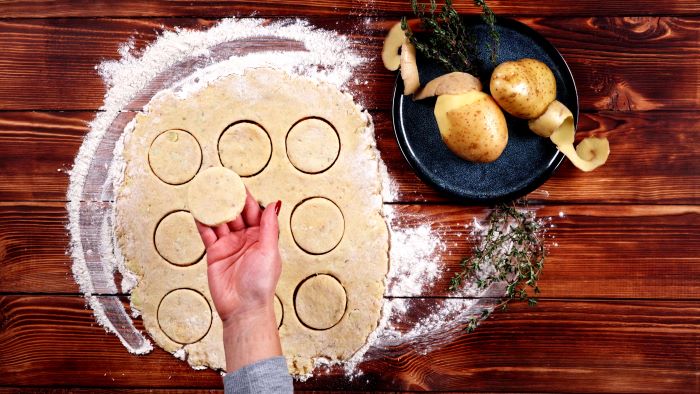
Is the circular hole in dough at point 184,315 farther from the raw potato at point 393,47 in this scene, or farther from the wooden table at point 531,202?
the raw potato at point 393,47

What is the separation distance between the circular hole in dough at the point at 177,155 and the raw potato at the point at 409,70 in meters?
0.70

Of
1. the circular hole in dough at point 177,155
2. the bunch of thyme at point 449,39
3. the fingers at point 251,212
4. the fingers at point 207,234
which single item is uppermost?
the bunch of thyme at point 449,39

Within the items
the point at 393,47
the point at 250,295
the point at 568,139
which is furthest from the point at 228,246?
the point at 568,139

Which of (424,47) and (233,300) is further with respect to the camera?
(424,47)

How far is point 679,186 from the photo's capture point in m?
1.79

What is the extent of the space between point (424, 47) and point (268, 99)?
0.53m

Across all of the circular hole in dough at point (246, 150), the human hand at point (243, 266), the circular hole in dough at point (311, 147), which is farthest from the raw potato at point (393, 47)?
the human hand at point (243, 266)

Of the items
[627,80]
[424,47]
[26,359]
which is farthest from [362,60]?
[26,359]

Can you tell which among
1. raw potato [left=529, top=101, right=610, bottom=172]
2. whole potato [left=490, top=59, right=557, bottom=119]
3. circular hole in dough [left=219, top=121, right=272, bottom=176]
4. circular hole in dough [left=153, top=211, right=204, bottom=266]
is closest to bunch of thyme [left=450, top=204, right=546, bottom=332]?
raw potato [left=529, top=101, right=610, bottom=172]

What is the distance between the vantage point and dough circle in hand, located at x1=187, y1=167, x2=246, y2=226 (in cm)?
157

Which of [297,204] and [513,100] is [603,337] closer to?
[513,100]

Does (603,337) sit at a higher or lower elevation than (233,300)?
lower

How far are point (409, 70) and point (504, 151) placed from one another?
40 cm

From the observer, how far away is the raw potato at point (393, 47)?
173cm
